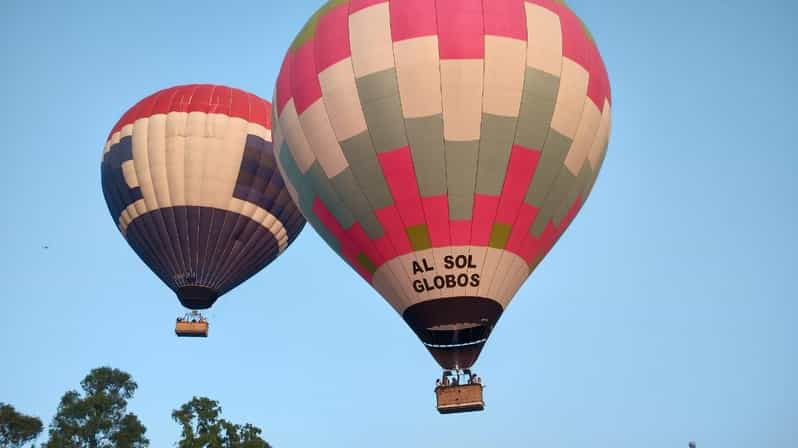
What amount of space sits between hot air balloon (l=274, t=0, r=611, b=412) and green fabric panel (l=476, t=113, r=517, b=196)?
19 mm

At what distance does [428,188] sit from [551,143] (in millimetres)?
2598

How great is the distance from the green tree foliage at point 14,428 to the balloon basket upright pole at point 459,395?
54.9ft

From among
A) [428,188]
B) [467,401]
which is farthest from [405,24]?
[467,401]

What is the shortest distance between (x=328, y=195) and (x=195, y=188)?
34.8 ft

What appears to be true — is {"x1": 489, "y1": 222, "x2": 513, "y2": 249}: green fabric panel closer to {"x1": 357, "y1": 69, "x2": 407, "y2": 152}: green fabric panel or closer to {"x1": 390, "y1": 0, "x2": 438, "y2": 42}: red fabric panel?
{"x1": 357, "y1": 69, "x2": 407, "y2": 152}: green fabric panel

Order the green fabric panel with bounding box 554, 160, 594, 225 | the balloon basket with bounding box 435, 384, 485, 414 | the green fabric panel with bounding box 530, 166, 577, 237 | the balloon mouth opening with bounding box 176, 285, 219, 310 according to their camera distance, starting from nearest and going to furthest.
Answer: the balloon basket with bounding box 435, 384, 485, 414 < the green fabric panel with bounding box 530, 166, 577, 237 < the green fabric panel with bounding box 554, 160, 594, 225 < the balloon mouth opening with bounding box 176, 285, 219, 310

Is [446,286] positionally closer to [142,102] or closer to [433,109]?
[433,109]

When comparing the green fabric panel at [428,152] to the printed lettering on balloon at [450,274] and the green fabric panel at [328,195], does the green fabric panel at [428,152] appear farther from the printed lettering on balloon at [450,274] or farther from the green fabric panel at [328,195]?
the green fabric panel at [328,195]

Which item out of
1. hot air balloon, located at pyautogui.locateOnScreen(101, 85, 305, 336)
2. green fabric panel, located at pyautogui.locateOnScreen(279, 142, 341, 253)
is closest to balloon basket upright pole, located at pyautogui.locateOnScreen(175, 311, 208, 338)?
hot air balloon, located at pyautogui.locateOnScreen(101, 85, 305, 336)

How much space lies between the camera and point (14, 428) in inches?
1074

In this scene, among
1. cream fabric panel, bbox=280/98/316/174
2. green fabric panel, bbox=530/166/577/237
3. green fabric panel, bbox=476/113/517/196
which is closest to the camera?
green fabric panel, bbox=476/113/517/196

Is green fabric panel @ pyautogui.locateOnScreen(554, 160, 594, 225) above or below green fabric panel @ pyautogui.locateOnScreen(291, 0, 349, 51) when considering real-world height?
below

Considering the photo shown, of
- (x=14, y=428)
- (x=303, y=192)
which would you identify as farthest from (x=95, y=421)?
(x=303, y=192)

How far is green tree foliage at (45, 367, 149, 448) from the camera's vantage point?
27.7 meters
